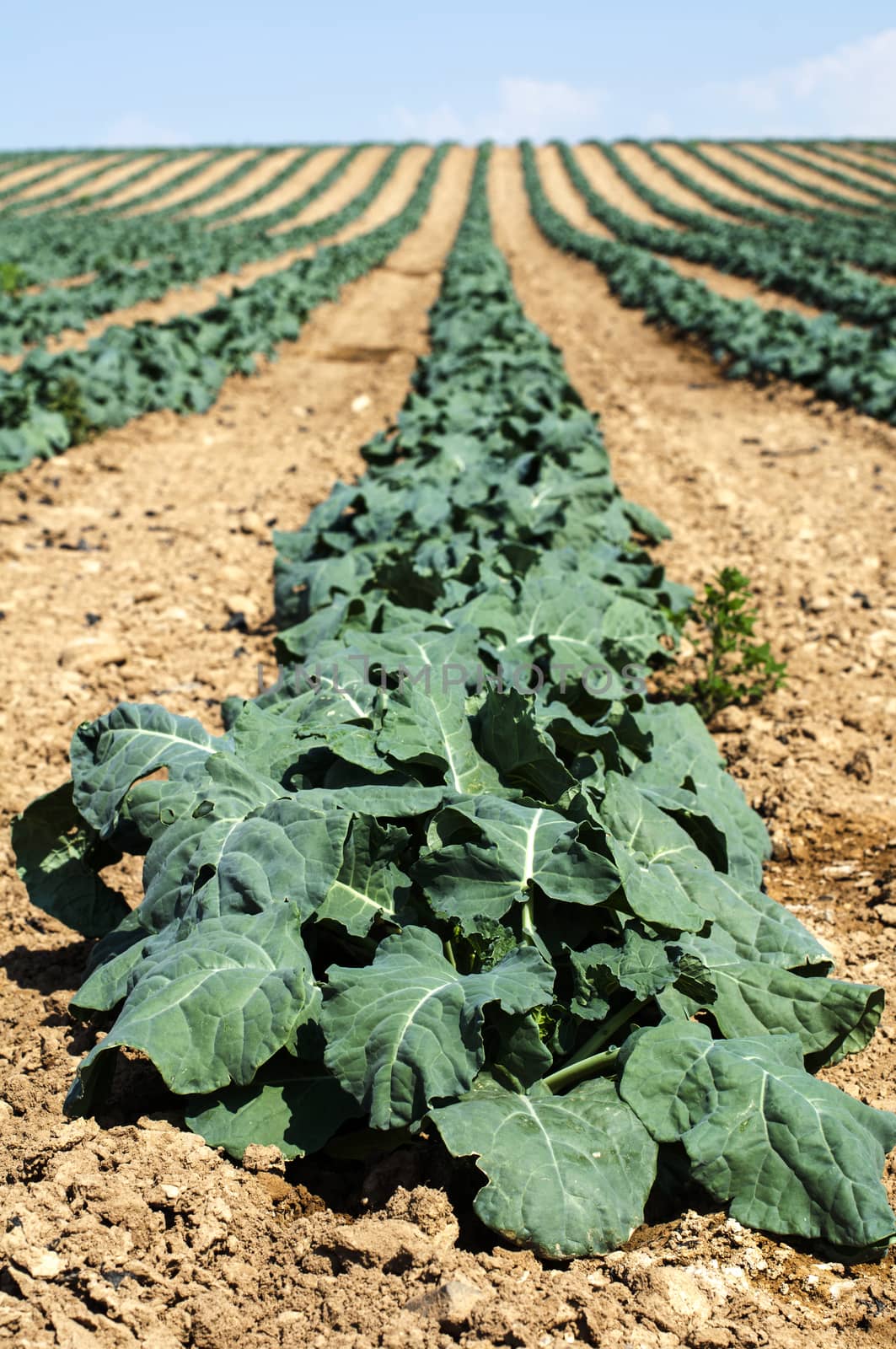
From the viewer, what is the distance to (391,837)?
2727 mm

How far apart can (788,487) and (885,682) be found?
3.89 m

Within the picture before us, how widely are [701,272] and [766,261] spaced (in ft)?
6.94

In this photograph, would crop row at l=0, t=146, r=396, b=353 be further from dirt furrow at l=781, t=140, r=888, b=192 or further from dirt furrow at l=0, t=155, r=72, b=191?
dirt furrow at l=781, t=140, r=888, b=192

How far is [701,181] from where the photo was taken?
49656 mm

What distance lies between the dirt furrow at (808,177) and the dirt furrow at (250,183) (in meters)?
26.0

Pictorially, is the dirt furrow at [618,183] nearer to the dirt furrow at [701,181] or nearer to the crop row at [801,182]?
the dirt furrow at [701,181]

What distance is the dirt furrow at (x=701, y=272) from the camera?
71.2 ft

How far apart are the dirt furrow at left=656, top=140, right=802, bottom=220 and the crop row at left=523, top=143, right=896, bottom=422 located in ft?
74.4

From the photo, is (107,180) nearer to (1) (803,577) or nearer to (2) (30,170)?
(2) (30,170)

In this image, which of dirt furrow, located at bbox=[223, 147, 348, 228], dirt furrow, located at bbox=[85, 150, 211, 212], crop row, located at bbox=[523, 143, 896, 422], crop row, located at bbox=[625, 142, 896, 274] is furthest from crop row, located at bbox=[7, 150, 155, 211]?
crop row, located at bbox=[523, 143, 896, 422]

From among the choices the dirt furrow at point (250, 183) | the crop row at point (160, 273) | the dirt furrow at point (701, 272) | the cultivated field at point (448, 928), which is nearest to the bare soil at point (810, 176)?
the dirt furrow at point (701, 272)

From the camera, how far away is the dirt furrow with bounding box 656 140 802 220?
143ft

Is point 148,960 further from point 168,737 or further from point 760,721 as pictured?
point 760,721

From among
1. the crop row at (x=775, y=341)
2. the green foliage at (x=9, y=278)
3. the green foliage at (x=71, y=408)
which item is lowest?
the green foliage at (x=71, y=408)
